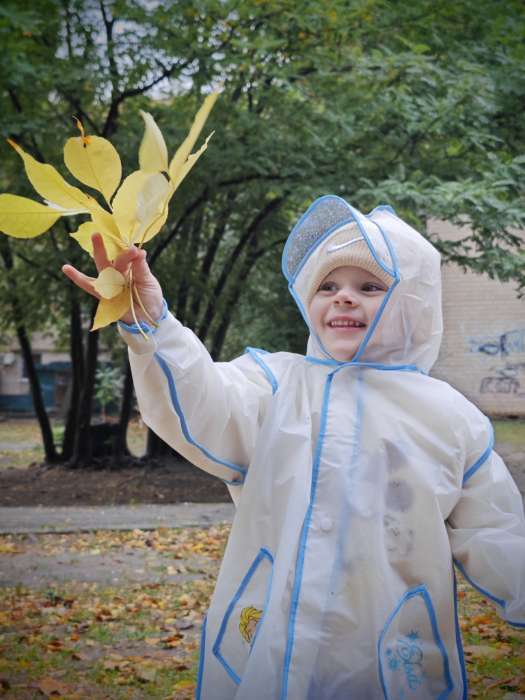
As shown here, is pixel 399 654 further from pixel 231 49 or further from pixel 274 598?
pixel 231 49

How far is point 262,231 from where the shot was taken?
1202 centimetres

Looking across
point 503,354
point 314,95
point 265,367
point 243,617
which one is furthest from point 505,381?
Answer: point 243,617

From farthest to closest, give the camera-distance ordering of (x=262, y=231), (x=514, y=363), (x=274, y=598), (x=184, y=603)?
(x=514, y=363), (x=262, y=231), (x=184, y=603), (x=274, y=598)

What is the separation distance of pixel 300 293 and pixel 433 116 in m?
6.03

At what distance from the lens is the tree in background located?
7.88 metres

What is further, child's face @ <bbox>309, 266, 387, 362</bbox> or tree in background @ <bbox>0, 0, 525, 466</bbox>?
tree in background @ <bbox>0, 0, 525, 466</bbox>

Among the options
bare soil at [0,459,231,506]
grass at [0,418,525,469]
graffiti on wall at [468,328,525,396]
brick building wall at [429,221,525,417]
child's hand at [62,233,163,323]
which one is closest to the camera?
child's hand at [62,233,163,323]

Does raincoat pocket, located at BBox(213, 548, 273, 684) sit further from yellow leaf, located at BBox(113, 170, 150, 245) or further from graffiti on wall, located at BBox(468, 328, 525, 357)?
graffiti on wall, located at BBox(468, 328, 525, 357)

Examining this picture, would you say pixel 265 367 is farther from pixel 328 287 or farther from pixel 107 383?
pixel 107 383

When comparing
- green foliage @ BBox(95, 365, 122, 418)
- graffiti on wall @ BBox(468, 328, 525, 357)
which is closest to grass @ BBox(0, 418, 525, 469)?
green foliage @ BBox(95, 365, 122, 418)

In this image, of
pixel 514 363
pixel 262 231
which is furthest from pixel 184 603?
pixel 514 363

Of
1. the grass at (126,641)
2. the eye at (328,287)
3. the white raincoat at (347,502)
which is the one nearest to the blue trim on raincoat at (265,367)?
the white raincoat at (347,502)

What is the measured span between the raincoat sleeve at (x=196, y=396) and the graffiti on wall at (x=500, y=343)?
12.2m

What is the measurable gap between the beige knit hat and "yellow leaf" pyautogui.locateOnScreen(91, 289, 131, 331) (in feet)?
2.25
